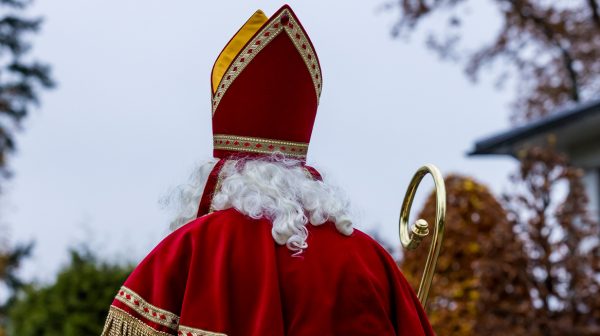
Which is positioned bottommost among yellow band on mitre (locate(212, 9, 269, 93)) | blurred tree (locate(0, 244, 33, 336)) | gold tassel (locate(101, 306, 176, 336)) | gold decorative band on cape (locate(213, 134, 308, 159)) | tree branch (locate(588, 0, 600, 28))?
gold tassel (locate(101, 306, 176, 336))

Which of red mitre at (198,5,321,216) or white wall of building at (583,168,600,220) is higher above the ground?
white wall of building at (583,168,600,220)

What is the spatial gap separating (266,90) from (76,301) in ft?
14.3

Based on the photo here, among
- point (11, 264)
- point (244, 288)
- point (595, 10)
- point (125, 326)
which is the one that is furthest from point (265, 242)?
point (11, 264)

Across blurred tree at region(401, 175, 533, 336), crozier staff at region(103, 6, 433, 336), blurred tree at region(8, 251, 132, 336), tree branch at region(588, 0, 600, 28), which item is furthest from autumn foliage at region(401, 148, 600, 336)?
tree branch at region(588, 0, 600, 28)

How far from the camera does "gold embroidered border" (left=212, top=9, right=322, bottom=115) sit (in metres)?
2.71

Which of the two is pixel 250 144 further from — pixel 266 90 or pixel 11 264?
pixel 11 264

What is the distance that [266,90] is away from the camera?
8.95 ft

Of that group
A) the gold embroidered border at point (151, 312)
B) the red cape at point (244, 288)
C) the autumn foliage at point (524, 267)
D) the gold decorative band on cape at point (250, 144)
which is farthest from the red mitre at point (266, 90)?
the autumn foliage at point (524, 267)

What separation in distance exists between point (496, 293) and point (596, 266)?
70cm

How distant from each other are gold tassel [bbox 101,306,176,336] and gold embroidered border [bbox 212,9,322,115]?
0.63 metres

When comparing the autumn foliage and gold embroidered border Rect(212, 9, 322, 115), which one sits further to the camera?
the autumn foliage

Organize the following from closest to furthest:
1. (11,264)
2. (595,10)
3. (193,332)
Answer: (193,332) → (595,10) → (11,264)

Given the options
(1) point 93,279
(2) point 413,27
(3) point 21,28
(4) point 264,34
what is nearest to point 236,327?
(4) point 264,34

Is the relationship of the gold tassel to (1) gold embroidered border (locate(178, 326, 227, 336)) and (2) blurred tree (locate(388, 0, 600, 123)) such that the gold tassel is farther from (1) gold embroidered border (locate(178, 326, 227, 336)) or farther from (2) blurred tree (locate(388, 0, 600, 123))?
(2) blurred tree (locate(388, 0, 600, 123))
